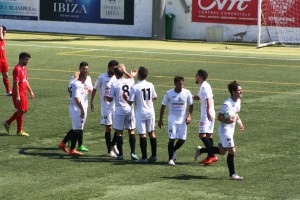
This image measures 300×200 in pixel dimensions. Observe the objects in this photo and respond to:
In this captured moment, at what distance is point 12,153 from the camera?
20.7 metres

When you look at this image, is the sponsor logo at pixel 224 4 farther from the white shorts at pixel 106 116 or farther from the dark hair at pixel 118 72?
the dark hair at pixel 118 72

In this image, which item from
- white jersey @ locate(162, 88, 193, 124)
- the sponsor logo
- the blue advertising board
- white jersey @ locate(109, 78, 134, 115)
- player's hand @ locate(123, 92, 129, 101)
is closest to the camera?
white jersey @ locate(162, 88, 193, 124)

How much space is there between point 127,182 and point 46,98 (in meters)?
11.5

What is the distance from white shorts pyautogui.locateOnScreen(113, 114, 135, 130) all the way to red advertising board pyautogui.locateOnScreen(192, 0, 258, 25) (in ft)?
90.3

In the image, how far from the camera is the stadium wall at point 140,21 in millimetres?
47375

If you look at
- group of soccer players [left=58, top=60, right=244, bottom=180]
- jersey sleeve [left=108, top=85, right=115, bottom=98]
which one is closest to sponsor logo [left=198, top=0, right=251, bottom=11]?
group of soccer players [left=58, top=60, right=244, bottom=180]

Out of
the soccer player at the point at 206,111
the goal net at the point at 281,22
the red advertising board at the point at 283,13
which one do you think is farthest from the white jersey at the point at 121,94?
the red advertising board at the point at 283,13

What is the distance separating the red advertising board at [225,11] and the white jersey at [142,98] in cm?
2783

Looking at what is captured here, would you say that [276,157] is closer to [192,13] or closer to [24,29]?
[192,13]

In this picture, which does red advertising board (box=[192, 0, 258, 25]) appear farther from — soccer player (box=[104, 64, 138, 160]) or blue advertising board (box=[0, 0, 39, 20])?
soccer player (box=[104, 64, 138, 160])

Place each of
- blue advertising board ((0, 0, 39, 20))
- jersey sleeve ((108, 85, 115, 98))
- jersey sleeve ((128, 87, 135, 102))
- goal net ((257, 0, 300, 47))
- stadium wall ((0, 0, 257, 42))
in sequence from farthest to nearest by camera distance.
→ blue advertising board ((0, 0, 39, 20)), stadium wall ((0, 0, 257, 42)), goal net ((257, 0, 300, 47)), jersey sleeve ((108, 85, 115, 98)), jersey sleeve ((128, 87, 135, 102))

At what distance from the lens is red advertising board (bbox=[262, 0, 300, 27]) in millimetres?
45906

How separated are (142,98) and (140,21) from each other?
30.6 m

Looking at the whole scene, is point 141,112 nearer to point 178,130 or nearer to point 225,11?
point 178,130
